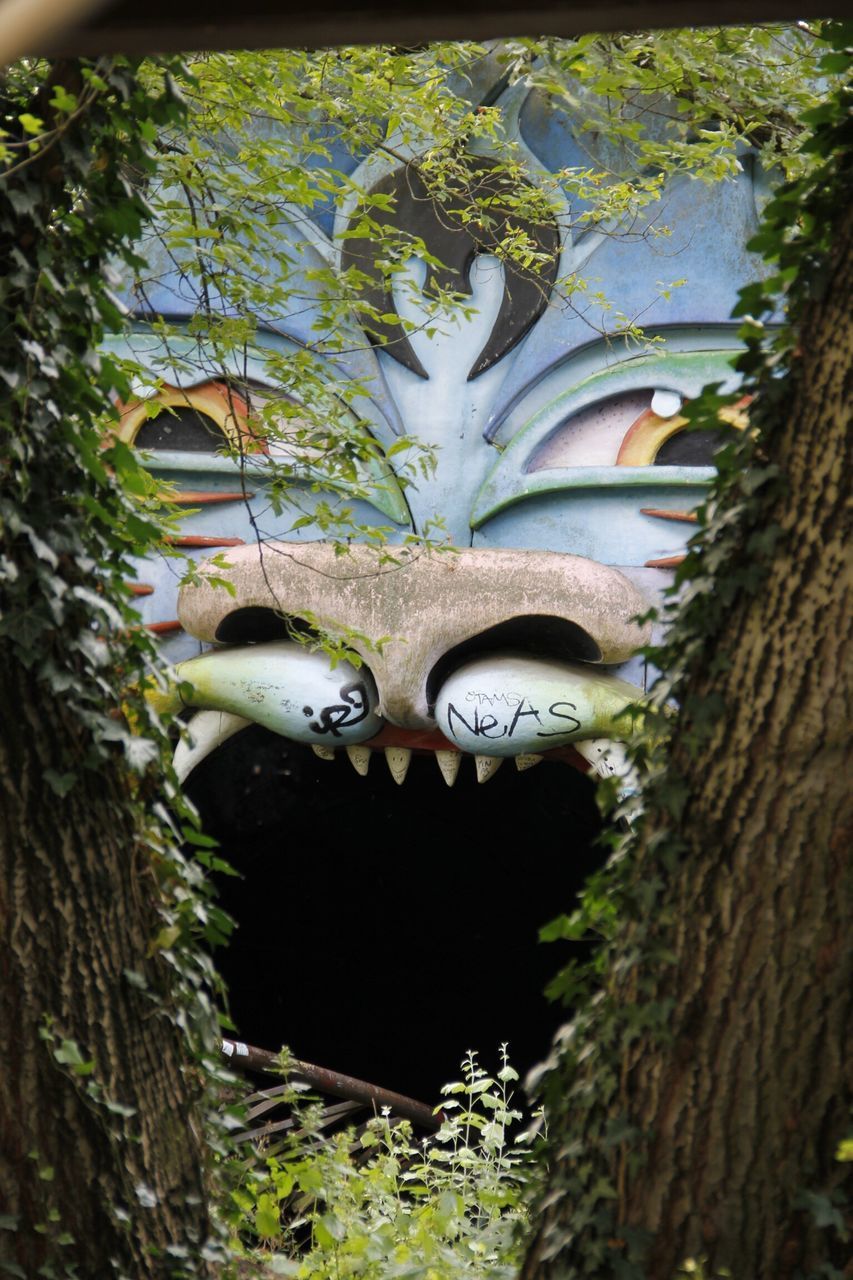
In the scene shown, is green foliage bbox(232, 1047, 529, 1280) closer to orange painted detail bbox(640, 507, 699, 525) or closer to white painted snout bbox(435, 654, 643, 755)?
white painted snout bbox(435, 654, 643, 755)

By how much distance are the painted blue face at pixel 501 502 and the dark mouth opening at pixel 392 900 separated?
656mm

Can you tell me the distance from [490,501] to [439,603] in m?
0.54

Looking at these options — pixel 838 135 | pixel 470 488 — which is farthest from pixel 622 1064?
pixel 470 488

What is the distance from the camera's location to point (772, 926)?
1.78 meters

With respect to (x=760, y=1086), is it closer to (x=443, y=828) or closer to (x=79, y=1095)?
(x=79, y=1095)

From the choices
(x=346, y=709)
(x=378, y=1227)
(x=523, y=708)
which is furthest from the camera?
(x=346, y=709)

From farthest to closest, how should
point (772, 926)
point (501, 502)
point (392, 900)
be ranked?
point (392, 900)
point (501, 502)
point (772, 926)

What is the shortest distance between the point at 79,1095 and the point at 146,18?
5.08 feet

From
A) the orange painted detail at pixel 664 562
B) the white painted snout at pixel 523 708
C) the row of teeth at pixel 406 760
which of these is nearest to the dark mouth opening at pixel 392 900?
the row of teeth at pixel 406 760

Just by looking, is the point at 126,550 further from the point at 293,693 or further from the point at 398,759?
the point at 398,759

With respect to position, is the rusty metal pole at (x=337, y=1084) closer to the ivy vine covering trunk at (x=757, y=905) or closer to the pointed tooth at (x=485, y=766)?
the pointed tooth at (x=485, y=766)

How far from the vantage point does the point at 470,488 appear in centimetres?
559

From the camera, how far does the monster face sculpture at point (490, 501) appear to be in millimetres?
5191

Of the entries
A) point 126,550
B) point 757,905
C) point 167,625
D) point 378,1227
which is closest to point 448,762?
point 167,625
